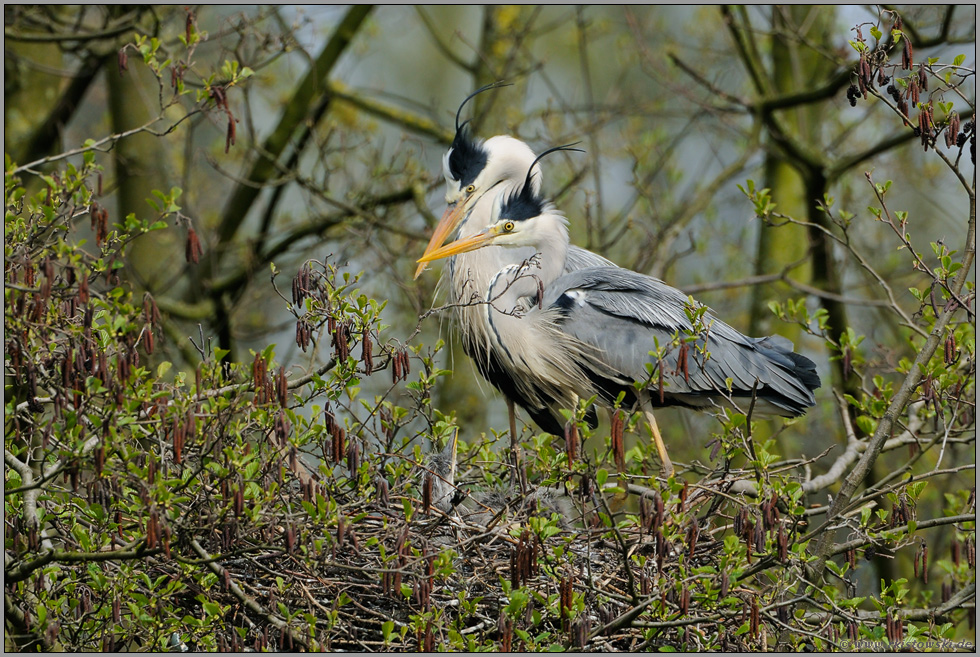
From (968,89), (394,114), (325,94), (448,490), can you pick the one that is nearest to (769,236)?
(968,89)

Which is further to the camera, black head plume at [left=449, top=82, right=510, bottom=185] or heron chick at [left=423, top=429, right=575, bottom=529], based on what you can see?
black head plume at [left=449, top=82, right=510, bottom=185]

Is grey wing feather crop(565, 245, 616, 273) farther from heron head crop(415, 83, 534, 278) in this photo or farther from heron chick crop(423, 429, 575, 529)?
heron chick crop(423, 429, 575, 529)

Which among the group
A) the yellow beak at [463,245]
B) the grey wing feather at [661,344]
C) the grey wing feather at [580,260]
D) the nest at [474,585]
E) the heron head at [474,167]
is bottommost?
the nest at [474,585]

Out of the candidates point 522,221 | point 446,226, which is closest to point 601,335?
point 522,221

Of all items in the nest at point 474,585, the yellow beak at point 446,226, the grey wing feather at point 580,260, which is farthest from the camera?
the grey wing feather at point 580,260

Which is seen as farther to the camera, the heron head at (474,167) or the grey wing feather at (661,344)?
the heron head at (474,167)

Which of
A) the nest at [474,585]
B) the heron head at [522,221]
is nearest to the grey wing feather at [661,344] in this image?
the heron head at [522,221]

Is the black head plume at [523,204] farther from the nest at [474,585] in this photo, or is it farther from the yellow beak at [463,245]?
the nest at [474,585]

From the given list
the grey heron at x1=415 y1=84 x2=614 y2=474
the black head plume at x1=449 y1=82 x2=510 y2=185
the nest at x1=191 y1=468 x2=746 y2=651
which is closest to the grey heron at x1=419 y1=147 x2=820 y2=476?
the grey heron at x1=415 y1=84 x2=614 y2=474

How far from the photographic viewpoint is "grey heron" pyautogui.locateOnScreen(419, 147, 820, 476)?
15.8ft

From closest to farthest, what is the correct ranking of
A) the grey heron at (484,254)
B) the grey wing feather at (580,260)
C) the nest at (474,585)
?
the nest at (474,585)
the grey heron at (484,254)
the grey wing feather at (580,260)

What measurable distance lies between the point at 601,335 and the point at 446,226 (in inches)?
39.7

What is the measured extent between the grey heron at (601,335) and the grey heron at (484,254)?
0.12 meters

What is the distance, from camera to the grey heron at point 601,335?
4816 millimetres
